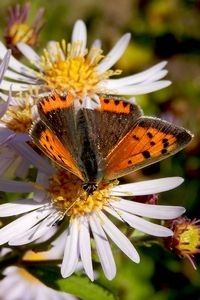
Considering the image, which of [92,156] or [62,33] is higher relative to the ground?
[62,33]

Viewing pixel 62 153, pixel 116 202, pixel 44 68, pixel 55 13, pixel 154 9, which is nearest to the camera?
pixel 62 153

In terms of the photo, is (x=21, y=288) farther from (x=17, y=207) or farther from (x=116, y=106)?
(x=116, y=106)

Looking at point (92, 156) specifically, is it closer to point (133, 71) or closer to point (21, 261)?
point (21, 261)

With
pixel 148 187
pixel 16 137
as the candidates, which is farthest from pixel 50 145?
pixel 148 187

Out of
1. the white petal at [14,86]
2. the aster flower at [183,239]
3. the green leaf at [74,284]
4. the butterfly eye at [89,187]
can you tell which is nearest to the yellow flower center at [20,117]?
the white petal at [14,86]

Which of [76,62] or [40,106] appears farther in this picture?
[76,62]

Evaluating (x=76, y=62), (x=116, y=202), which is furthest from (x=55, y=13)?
(x=116, y=202)
